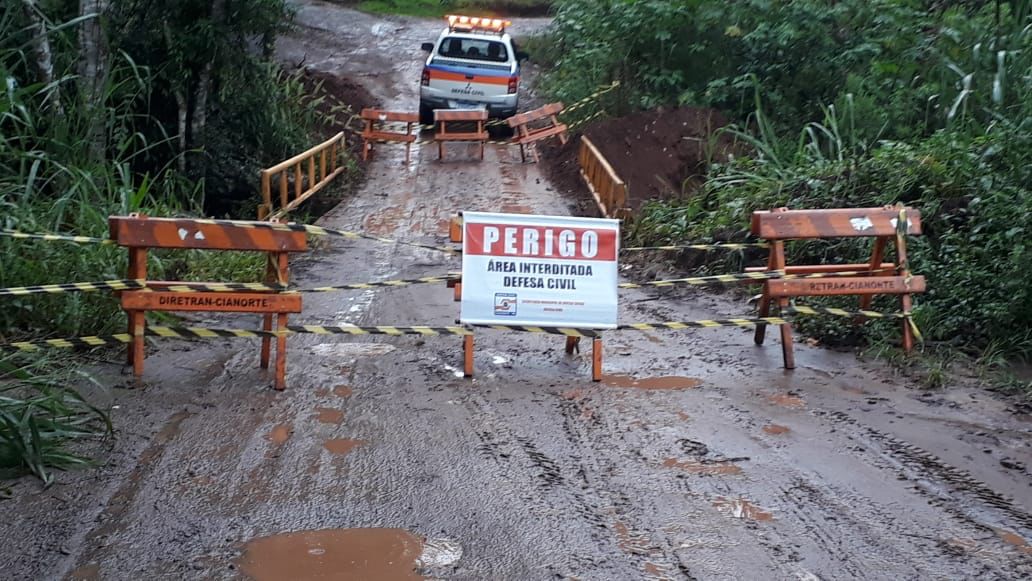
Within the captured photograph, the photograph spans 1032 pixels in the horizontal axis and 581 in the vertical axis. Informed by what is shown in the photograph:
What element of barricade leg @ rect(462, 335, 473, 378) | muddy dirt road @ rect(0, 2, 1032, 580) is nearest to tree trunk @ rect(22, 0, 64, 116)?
muddy dirt road @ rect(0, 2, 1032, 580)

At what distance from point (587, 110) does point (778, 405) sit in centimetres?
1691

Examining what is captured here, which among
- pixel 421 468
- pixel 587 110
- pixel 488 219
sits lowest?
pixel 421 468

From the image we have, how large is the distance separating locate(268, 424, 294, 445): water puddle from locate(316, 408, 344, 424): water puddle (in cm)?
26

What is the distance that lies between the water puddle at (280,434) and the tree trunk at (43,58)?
6.20 metres

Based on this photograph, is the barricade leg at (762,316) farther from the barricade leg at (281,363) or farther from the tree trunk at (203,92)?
the tree trunk at (203,92)

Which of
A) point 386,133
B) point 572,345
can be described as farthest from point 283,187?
point 572,345

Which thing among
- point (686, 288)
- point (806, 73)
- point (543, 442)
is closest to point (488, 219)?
point (543, 442)

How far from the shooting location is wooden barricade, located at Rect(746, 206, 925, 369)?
8484mm

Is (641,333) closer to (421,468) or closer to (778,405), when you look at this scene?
(778,405)

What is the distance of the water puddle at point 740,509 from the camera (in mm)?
5523

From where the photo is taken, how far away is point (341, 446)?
657cm

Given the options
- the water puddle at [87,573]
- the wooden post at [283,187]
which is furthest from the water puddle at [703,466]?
the wooden post at [283,187]

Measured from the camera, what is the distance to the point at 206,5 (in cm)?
1619

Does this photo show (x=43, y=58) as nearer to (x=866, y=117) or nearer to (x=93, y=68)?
(x=93, y=68)
